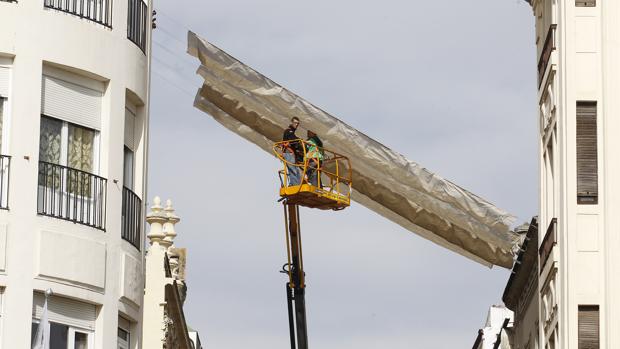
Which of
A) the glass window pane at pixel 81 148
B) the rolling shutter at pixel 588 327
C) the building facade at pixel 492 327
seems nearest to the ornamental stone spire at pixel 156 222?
the rolling shutter at pixel 588 327

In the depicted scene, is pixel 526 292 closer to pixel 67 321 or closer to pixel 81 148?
pixel 81 148

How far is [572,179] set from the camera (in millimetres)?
47375

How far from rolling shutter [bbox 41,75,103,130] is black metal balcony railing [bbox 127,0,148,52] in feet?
6.49

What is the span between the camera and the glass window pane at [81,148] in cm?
3678

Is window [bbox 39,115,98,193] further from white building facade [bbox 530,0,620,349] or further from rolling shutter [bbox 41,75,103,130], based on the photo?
white building facade [bbox 530,0,620,349]

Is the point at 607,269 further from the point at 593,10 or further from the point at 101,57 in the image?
the point at 101,57

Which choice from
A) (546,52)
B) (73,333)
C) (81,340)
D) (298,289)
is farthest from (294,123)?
(73,333)

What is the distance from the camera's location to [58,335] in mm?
35500

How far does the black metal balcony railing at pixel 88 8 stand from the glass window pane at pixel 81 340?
20.6ft

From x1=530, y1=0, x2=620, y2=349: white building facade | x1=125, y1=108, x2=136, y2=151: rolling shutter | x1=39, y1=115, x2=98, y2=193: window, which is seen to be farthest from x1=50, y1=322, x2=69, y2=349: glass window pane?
x1=530, y1=0, x2=620, y2=349: white building facade

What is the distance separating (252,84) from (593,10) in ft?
36.5

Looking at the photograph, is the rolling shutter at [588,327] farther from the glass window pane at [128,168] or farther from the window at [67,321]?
the window at [67,321]

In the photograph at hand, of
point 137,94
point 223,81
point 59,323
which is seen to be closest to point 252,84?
point 223,81

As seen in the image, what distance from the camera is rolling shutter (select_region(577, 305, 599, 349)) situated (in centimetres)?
4631
